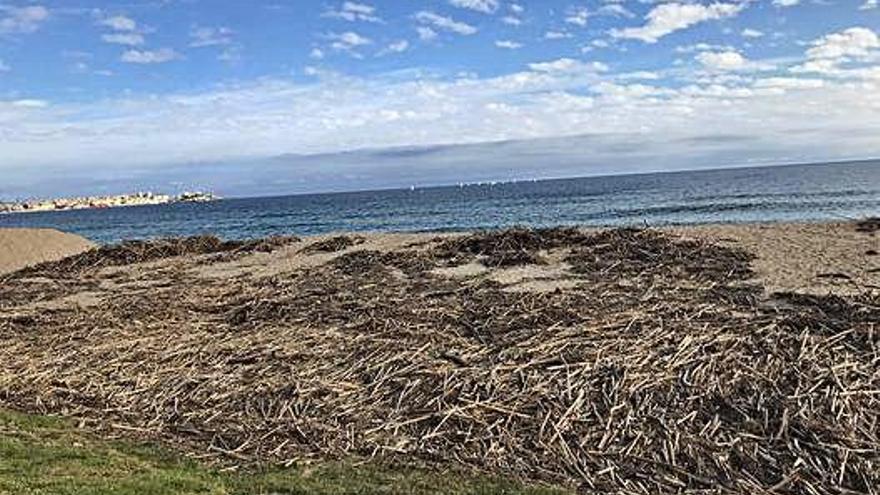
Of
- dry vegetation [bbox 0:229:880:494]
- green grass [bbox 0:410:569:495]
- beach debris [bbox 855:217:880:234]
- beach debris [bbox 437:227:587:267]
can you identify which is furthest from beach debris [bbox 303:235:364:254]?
green grass [bbox 0:410:569:495]

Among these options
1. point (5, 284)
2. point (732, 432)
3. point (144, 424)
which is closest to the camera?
point (732, 432)

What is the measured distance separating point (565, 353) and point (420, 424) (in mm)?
1795

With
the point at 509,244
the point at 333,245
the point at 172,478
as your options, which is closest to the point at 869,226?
the point at 509,244

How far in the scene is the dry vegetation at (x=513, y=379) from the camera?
6.16 m

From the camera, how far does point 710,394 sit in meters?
6.88

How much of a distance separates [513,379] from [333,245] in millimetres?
13141

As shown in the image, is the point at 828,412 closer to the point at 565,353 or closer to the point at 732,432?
the point at 732,432

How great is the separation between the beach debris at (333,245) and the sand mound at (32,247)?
9213 mm

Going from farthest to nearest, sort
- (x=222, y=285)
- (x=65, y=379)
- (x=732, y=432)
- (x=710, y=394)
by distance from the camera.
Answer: (x=222, y=285)
(x=65, y=379)
(x=710, y=394)
(x=732, y=432)

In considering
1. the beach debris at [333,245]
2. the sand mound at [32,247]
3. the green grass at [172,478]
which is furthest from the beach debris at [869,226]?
the sand mound at [32,247]

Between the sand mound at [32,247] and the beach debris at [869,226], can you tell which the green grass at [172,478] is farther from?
the sand mound at [32,247]

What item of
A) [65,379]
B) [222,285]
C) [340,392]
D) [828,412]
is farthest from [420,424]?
[222,285]

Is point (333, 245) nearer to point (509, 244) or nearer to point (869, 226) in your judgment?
point (509, 244)

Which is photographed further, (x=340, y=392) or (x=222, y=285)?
(x=222, y=285)
